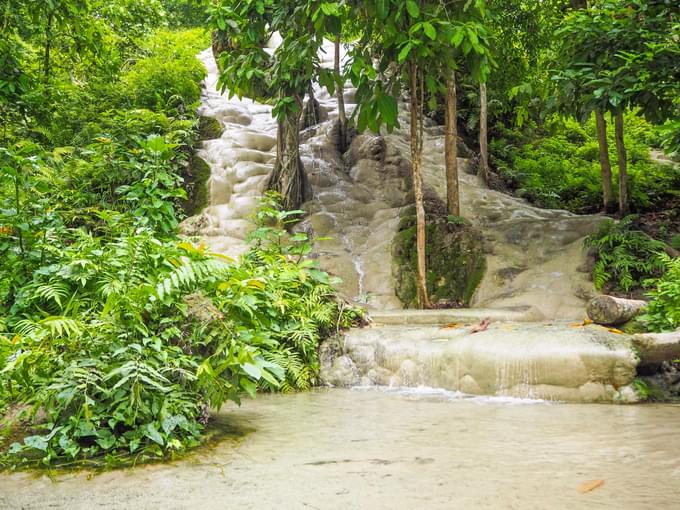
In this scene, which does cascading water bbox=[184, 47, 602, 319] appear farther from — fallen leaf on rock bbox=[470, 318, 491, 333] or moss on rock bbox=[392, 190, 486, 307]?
fallen leaf on rock bbox=[470, 318, 491, 333]

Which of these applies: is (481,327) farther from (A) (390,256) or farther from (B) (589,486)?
(A) (390,256)

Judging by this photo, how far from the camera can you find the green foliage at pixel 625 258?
23.2ft

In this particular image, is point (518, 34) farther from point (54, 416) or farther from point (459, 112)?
point (54, 416)

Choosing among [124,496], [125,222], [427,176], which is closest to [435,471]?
[124,496]

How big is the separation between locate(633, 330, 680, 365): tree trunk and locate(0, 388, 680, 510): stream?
55 centimetres

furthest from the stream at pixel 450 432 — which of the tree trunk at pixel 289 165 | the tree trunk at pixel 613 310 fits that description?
the tree trunk at pixel 289 165

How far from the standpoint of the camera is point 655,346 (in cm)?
455

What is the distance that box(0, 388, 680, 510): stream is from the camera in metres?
2.35

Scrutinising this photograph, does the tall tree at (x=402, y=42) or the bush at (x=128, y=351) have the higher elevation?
the tall tree at (x=402, y=42)

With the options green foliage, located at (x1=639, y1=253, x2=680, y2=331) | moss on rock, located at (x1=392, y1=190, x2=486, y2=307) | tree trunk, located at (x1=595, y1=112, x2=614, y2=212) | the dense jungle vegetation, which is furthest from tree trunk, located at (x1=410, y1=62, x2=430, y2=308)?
tree trunk, located at (x1=595, y1=112, x2=614, y2=212)

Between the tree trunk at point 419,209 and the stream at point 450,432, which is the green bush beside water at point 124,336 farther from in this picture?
the tree trunk at point 419,209

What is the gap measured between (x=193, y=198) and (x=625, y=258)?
8.04 m

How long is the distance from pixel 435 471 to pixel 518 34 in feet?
34.4

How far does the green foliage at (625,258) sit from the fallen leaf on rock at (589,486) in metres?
5.21
